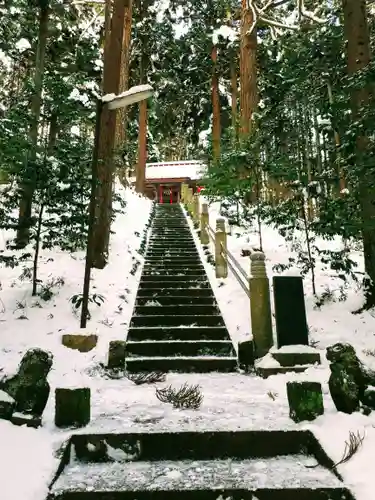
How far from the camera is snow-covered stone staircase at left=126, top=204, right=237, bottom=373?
5.84 metres

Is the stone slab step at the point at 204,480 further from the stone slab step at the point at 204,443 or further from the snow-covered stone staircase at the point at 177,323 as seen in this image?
the snow-covered stone staircase at the point at 177,323

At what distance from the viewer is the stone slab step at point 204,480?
9.07 feet

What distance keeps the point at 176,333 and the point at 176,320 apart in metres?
0.54

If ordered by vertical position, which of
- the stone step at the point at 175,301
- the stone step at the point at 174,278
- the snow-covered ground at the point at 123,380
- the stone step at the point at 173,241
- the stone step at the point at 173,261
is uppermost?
the stone step at the point at 173,241

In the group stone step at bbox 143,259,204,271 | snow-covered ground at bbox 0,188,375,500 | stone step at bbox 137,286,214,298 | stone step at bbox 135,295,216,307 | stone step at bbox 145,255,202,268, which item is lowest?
snow-covered ground at bbox 0,188,375,500

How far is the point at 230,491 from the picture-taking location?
2.77 metres

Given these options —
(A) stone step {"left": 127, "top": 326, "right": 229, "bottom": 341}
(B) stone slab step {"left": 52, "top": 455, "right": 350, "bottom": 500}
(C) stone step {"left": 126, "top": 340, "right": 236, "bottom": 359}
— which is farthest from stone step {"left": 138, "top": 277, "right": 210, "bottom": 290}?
(B) stone slab step {"left": 52, "top": 455, "right": 350, "bottom": 500}

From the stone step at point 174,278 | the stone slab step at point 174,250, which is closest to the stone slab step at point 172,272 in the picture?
the stone step at point 174,278

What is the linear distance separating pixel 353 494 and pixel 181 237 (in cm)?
1165

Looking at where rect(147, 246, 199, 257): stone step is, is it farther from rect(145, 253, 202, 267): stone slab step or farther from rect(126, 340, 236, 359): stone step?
rect(126, 340, 236, 359): stone step

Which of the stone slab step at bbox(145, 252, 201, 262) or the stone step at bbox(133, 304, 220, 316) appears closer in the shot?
the stone step at bbox(133, 304, 220, 316)

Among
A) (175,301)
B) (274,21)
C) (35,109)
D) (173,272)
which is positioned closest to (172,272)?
(173,272)

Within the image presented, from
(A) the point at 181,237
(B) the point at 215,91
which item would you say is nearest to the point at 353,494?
(A) the point at 181,237

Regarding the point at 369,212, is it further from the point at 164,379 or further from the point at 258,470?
the point at 258,470
